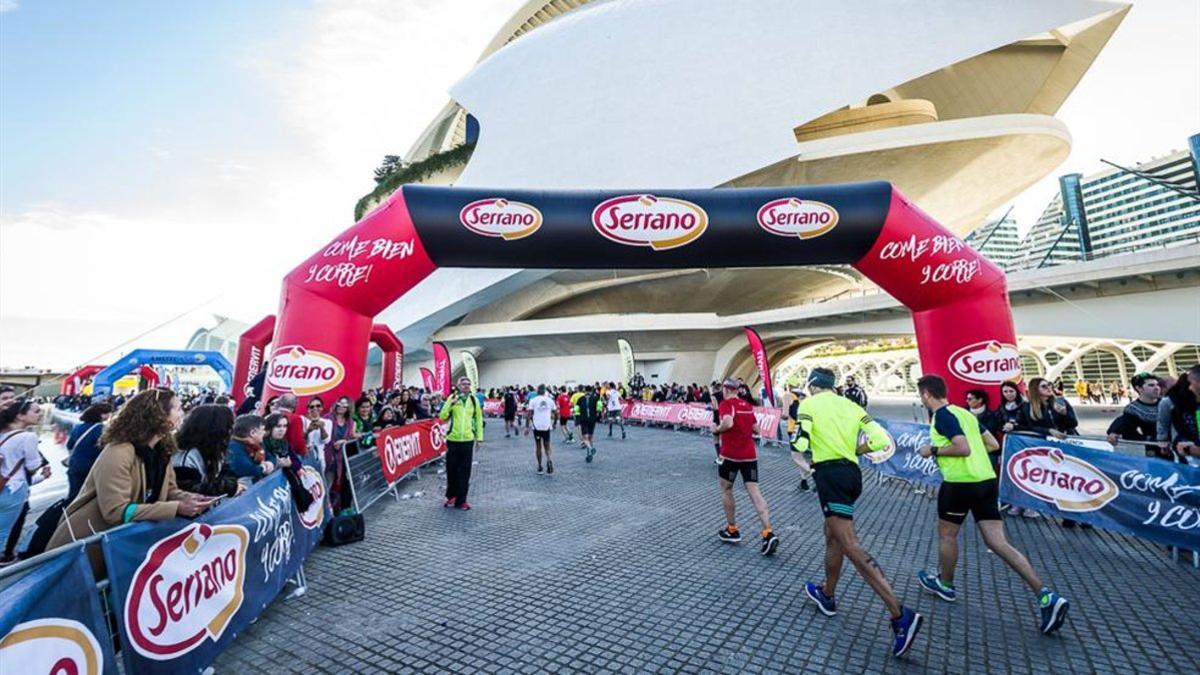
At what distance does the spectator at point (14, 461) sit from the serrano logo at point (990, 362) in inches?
445

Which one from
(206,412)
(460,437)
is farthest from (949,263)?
(206,412)

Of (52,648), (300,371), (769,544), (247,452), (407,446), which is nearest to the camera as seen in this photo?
(52,648)

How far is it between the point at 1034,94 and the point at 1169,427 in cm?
3105

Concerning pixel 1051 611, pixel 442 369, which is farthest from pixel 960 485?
pixel 442 369

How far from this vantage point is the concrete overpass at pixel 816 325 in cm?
1371

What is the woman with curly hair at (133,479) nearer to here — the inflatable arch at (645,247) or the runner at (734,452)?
the runner at (734,452)

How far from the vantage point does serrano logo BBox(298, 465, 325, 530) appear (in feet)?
14.3

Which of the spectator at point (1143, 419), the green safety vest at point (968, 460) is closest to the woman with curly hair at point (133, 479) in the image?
the green safety vest at point (968, 460)

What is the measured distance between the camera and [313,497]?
455 centimetres

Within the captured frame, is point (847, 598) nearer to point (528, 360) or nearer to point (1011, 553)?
point (1011, 553)

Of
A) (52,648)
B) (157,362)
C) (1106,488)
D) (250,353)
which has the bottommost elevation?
(1106,488)

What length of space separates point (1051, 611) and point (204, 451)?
5536 mm

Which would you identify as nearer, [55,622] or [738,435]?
[55,622]

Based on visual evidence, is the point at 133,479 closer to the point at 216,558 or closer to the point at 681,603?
the point at 216,558
